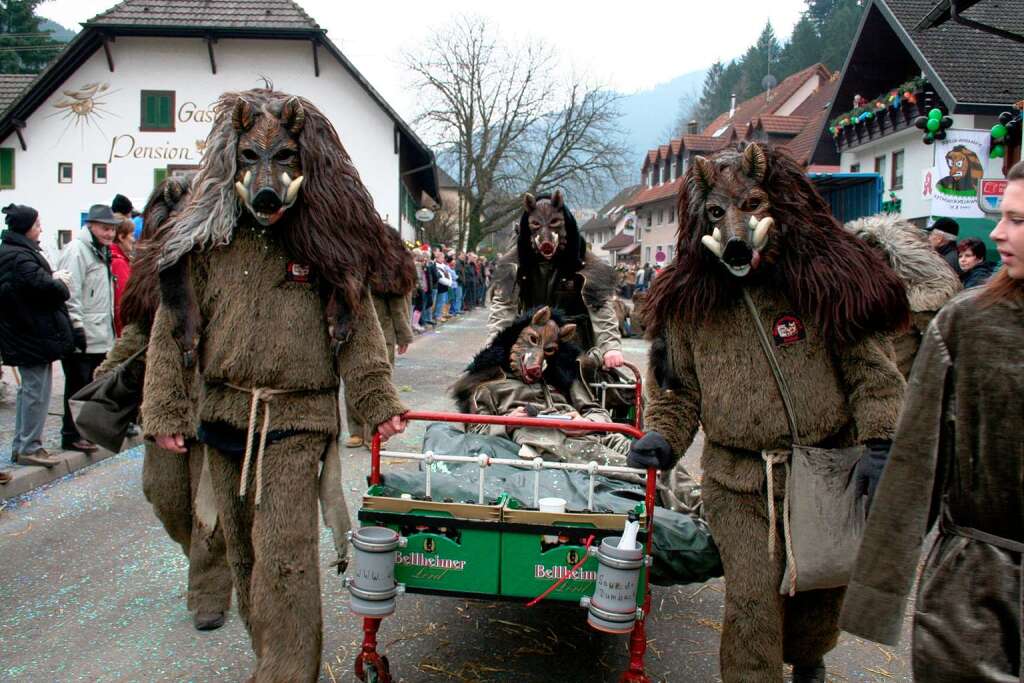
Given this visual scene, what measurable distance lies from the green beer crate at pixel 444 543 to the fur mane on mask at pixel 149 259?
1905mm

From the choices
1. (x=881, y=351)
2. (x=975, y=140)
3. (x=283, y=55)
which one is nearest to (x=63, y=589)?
(x=881, y=351)

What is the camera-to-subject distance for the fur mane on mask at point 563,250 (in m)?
6.44

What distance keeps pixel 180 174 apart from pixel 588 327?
2.93 m

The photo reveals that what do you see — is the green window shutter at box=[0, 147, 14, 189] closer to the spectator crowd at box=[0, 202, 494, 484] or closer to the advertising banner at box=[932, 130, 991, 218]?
the spectator crowd at box=[0, 202, 494, 484]

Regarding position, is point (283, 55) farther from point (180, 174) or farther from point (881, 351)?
point (881, 351)

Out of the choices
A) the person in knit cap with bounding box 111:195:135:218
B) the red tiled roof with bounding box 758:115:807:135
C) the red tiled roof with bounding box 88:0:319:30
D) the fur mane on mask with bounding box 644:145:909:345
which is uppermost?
the red tiled roof with bounding box 88:0:319:30

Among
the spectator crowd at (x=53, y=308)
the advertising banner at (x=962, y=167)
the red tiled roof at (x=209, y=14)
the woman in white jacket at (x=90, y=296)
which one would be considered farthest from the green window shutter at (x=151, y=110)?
the advertising banner at (x=962, y=167)

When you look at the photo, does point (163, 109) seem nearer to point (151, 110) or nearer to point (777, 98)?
point (151, 110)

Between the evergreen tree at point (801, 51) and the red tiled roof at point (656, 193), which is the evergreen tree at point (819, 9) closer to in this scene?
the evergreen tree at point (801, 51)

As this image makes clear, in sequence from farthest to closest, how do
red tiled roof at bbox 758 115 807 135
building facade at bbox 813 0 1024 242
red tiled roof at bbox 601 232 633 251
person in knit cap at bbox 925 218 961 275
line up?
red tiled roof at bbox 601 232 633 251 < red tiled roof at bbox 758 115 807 135 < building facade at bbox 813 0 1024 242 < person in knit cap at bbox 925 218 961 275

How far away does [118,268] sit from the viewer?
778 centimetres

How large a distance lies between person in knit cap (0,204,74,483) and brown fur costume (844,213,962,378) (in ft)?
19.6

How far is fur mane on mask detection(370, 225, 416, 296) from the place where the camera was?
3.95 metres

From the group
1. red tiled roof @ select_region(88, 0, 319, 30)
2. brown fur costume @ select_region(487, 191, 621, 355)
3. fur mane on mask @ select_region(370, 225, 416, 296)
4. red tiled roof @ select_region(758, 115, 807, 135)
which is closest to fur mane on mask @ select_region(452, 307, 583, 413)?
brown fur costume @ select_region(487, 191, 621, 355)
